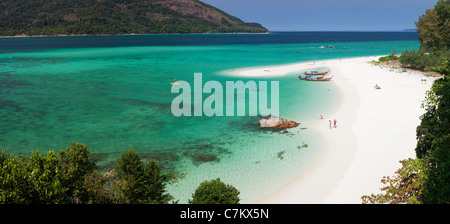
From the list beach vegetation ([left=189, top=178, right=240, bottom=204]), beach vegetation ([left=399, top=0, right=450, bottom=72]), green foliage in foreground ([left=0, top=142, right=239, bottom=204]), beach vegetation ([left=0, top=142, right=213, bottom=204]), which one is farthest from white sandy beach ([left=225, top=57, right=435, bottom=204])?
beach vegetation ([left=399, top=0, right=450, bottom=72])

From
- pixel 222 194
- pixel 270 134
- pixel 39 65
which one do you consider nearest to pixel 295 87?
pixel 270 134

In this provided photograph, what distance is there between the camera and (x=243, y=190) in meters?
19.3

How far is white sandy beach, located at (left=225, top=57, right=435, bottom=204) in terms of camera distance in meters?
18.6

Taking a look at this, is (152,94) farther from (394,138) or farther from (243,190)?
(394,138)

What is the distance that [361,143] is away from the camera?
25453 millimetres

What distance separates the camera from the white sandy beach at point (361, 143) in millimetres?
18641

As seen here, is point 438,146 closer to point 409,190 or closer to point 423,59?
point 409,190

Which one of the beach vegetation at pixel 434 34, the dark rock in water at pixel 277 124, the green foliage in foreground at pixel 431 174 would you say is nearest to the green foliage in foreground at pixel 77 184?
the green foliage in foreground at pixel 431 174

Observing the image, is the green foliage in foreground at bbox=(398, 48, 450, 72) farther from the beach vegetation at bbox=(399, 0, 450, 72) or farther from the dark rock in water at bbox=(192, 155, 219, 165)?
the dark rock in water at bbox=(192, 155, 219, 165)

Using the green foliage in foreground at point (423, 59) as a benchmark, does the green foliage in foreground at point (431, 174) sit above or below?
below

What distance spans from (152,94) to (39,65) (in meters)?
54.4

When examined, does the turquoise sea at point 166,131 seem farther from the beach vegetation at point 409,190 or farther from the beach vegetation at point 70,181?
the beach vegetation at point 409,190

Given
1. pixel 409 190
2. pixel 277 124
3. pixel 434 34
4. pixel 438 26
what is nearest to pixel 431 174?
pixel 409 190

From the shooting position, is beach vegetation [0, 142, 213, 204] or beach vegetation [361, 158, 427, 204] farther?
beach vegetation [0, 142, 213, 204]
